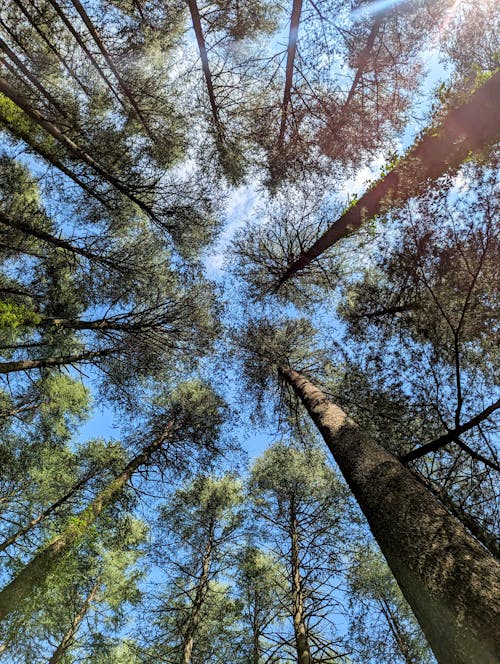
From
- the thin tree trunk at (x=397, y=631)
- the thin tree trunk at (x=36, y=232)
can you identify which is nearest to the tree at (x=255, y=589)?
the thin tree trunk at (x=397, y=631)

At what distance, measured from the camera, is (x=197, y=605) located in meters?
6.51

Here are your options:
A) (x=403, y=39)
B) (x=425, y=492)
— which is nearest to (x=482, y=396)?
(x=425, y=492)

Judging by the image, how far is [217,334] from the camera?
1040 centimetres

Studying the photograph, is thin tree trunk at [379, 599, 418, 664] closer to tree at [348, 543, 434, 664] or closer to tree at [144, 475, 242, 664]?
tree at [348, 543, 434, 664]

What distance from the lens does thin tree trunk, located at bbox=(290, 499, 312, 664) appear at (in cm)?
484

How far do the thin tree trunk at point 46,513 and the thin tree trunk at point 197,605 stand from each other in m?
3.55

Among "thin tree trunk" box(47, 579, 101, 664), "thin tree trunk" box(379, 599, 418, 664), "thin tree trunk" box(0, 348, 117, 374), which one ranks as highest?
"thin tree trunk" box(0, 348, 117, 374)

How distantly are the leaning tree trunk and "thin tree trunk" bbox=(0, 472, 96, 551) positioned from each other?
7.47 m

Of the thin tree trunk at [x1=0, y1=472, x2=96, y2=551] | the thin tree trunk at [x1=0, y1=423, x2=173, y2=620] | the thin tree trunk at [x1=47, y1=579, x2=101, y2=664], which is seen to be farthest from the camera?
the thin tree trunk at [x1=47, y1=579, x2=101, y2=664]

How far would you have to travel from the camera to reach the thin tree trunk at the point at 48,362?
5930mm

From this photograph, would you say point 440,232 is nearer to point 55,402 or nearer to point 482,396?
point 482,396

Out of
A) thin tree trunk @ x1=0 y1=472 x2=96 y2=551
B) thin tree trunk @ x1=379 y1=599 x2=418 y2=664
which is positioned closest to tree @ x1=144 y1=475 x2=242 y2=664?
thin tree trunk @ x1=0 y1=472 x2=96 y2=551

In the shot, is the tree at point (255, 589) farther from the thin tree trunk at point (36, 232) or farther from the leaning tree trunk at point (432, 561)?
the thin tree trunk at point (36, 232)

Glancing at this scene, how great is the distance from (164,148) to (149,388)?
665cm
